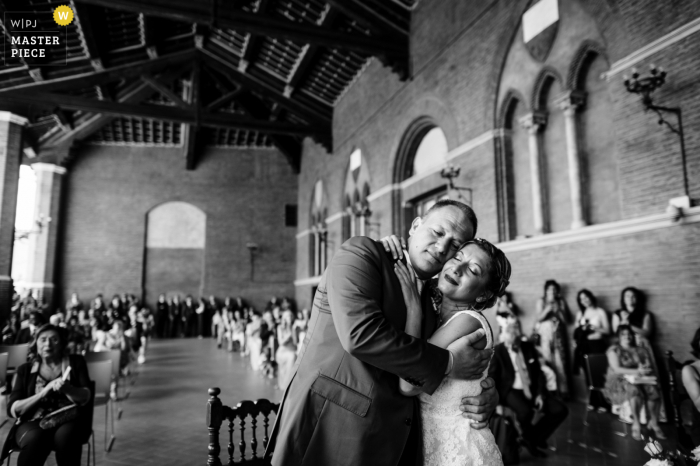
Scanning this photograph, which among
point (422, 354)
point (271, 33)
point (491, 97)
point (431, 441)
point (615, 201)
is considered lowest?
point (431, 441)

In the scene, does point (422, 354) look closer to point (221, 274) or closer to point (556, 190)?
point (556, 190)

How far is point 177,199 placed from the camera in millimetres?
20891

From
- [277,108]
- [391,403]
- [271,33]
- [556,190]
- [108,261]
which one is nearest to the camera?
[391,403]

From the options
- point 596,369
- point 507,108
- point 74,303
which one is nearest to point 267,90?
point 74,303

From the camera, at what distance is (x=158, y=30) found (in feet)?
51.0

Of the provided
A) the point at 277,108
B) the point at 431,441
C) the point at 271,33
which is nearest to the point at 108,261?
the point at 277,108

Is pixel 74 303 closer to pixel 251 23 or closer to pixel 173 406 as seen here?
pixel 251 23

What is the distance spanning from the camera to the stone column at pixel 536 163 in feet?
25.1

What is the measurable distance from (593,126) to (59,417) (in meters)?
7.10

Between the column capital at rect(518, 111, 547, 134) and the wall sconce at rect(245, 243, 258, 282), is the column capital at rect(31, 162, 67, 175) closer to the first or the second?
the wall sconce at rect(245, 243, 258, 282)

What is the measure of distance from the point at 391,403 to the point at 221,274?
2005 cm

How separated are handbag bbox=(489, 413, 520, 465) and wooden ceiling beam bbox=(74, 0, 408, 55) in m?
9.14

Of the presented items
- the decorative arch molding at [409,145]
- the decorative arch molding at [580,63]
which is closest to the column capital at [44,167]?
the decorative arch molding at [409,145]
